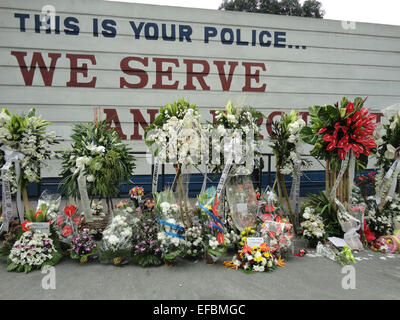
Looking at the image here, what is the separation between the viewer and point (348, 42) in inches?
276

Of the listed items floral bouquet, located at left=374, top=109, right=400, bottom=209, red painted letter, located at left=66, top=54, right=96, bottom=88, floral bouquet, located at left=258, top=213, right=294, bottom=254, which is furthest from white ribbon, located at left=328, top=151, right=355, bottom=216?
red painted letter, located at left=66, top=54, right=96, bottom=88

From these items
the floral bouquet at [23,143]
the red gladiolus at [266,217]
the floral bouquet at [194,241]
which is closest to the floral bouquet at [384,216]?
the red gladiolus at [266,217]

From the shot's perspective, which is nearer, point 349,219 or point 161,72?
point 349,219

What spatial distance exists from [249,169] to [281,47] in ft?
15.1

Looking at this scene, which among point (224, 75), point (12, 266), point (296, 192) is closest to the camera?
point (12, 266)

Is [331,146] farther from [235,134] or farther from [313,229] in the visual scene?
[235,134]

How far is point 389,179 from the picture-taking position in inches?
149

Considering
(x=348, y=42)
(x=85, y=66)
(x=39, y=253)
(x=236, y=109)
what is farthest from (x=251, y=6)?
(x=39, y=253)

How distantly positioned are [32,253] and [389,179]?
448 cm

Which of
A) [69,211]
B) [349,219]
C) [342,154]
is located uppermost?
[342,154]

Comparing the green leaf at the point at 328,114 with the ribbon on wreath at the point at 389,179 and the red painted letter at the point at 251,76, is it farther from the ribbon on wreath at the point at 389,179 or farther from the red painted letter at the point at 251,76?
the red painted letter at the point at 251,76

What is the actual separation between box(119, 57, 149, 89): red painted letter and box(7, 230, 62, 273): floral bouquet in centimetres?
397

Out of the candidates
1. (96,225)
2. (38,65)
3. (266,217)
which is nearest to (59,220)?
(96,225)

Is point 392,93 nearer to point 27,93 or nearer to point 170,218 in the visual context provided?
point 170,218
